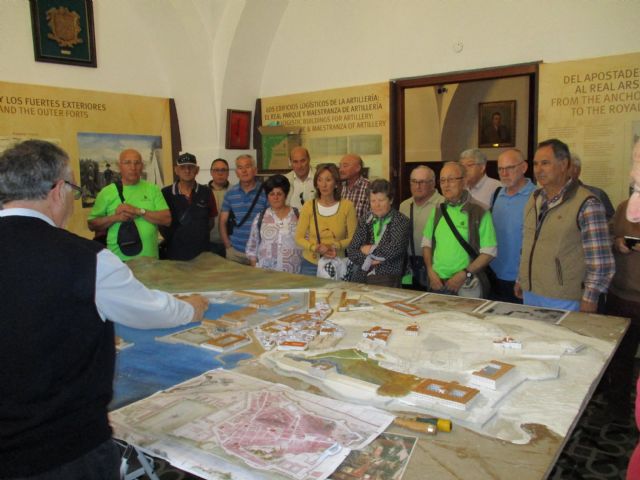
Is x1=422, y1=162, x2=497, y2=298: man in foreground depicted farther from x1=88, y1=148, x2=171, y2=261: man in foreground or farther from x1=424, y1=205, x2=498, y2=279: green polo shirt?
x1=88, y1=148, x2=171, y2=261: man in foreground

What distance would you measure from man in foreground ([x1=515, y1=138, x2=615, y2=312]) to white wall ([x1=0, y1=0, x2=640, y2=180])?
2342mm

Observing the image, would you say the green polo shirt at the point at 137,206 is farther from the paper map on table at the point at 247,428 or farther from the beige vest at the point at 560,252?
→ the beige vest at the point at 560,252

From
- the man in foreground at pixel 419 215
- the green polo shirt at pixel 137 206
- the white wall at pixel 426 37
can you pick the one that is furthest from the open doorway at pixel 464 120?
the green polo shirt at pixel 137 206

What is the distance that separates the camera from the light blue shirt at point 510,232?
157 inches

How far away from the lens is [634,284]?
3.40 metres

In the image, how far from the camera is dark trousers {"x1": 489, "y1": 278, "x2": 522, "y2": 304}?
4.03m

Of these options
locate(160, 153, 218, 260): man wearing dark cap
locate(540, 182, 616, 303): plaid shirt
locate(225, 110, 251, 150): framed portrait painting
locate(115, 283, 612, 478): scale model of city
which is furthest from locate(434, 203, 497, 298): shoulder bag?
locate(225, 110, 251, 150): framed portrait painting

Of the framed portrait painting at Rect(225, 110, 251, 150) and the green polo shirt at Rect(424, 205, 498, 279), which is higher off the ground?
the framed portrait painting at Rect(225, 110, 251, 150)

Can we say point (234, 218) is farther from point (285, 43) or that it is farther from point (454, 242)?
point (285, 43)

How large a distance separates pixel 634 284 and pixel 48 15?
615 cm

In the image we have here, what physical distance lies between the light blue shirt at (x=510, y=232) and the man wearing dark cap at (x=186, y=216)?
2.47 metres

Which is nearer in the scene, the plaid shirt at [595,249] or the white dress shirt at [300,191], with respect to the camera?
the plaid shirt at [595,249]

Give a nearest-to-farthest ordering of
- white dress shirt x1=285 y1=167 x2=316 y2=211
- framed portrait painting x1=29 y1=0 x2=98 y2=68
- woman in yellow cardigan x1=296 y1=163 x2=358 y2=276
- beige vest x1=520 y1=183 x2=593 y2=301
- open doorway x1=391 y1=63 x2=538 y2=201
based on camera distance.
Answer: beige vest x1=520 y1=183 x2=593 y2=301 → woman in yellow cardigan x1=296 y1=163 x2=358 y2=276 → white dress shirt x1=285 y1=167 x2=316 y2=211 → framed portrait painting x1=29 y1=0 x2=98 y2=68 → open doorway x1=391 y1=63 x2=538 y2=201

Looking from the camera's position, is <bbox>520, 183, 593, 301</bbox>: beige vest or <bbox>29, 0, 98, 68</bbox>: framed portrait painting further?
<bbox>29, 0, 98, 68</bbox>: framed portrait painting
